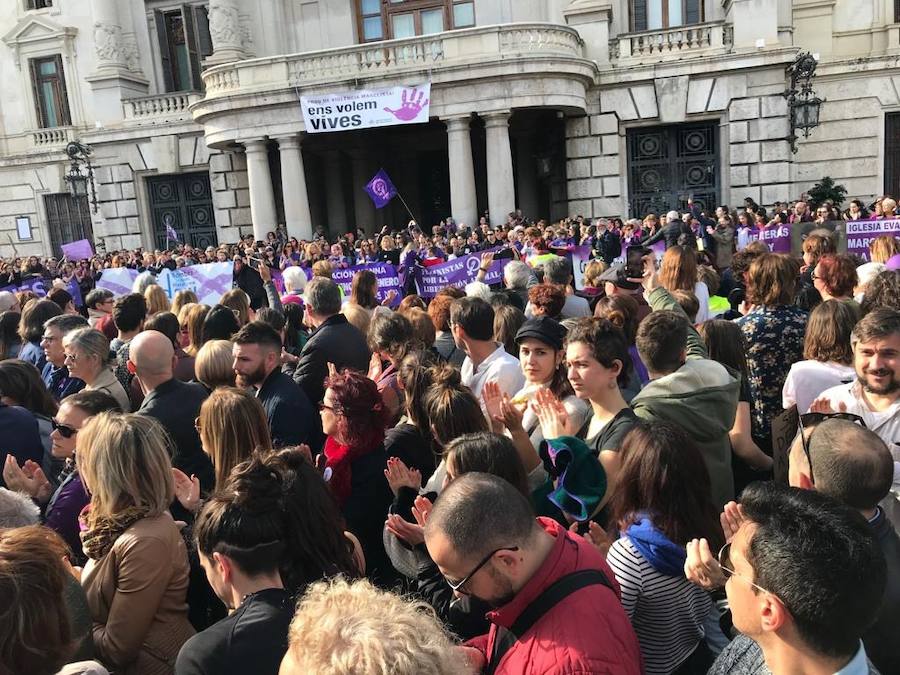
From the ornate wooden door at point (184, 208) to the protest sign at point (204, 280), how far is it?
1250 centimetres

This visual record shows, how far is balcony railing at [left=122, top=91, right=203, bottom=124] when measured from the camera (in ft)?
74.3

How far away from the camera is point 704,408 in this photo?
330 centimetres

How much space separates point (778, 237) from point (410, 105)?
9.22m

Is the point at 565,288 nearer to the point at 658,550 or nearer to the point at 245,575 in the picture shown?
the point at 658,550

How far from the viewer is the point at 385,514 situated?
336cm

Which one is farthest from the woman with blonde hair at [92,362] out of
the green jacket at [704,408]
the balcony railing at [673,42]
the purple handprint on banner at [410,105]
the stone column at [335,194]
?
the stone column at [335,194]

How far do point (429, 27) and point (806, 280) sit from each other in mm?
18356

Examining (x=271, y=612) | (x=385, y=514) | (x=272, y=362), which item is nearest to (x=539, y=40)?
(x=272, y=362)

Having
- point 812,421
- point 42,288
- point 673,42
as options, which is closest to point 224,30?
point 42,288

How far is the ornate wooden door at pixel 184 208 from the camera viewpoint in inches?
912

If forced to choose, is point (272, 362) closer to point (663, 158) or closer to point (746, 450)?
point (746, 450)

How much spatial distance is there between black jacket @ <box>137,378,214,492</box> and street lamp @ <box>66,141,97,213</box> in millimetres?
19476

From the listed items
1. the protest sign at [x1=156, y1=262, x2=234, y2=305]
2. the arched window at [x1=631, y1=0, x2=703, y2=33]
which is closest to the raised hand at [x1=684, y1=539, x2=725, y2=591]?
the protest sign at [x1=156, y1=262, x2=234, y2=305]

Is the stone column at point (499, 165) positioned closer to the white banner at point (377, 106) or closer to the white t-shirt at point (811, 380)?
the white banner at point (377, 106)
